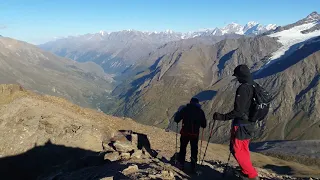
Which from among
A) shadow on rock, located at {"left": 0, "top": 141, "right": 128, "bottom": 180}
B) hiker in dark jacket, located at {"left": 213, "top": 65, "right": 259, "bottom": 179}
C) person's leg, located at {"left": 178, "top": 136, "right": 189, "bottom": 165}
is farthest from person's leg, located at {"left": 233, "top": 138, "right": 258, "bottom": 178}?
shadow on rock, located at {"left": 0, "top": 141, "right": 128, "bottom": 180}

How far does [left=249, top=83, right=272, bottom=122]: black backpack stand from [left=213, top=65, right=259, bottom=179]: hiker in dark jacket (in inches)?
5.6

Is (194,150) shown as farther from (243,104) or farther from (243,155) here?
(243,104)

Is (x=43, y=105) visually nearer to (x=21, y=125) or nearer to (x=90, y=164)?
(x=21, y=125)

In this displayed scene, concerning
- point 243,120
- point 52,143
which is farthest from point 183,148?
point 52,143

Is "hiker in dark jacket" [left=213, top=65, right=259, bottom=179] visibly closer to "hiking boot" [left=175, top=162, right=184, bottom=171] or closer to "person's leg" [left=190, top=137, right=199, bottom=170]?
"person's leg" [left=190, top=137, right=199, bottom=170]

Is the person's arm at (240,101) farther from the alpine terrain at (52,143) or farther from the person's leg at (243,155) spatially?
the alpine terrain at (52,143)

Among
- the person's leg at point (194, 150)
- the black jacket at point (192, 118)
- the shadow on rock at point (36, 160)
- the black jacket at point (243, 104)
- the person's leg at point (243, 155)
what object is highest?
the black jacket at point (243, 104)

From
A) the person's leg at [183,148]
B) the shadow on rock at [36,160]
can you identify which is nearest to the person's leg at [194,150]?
the person's leg at [183,148]

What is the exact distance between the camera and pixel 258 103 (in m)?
14.4

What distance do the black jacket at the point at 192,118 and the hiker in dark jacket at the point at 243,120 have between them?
Answer: 498cm

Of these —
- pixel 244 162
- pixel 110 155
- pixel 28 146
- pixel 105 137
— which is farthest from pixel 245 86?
pixel 28 146

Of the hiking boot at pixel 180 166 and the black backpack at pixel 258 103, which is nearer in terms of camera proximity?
the black backpack at pixel 258 103

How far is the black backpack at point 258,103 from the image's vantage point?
47.3 ft

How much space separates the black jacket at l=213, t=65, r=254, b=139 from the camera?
47.5 ft
